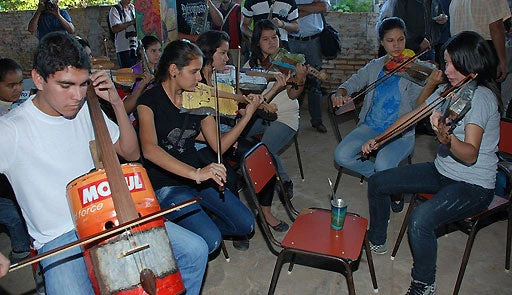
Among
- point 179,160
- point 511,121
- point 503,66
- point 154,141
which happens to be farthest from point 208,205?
point 503,66

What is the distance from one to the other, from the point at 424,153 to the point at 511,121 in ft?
5.63

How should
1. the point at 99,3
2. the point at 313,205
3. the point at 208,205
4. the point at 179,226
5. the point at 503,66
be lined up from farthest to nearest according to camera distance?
the point at 99,3 → the point at 503,66 → the point at 313,205 → the point at 208,205 → the point at 179,226

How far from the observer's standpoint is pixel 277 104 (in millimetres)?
3939

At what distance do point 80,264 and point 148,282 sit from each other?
55 cm

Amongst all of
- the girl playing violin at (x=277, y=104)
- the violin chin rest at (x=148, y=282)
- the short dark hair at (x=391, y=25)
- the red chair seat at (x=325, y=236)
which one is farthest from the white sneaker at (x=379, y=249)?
the violin chin rest at (x=148, y=282)

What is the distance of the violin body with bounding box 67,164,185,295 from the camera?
5.94 ft

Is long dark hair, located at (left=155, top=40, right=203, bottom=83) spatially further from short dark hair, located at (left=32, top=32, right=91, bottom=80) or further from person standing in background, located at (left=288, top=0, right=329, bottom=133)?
person standing in background, located at (left=288, top=0, right=329, bottom=133)

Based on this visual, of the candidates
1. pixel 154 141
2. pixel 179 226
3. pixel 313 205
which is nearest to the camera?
pixel 179 226

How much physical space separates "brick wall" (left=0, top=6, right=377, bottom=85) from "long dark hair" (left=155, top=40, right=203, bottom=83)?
4469 mm

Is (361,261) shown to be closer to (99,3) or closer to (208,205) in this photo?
(208,205)

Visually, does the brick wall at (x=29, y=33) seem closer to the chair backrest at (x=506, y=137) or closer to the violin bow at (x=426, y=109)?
the violin bow at (x=426, y=109)

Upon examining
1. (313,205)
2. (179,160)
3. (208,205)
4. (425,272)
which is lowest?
(313,205)

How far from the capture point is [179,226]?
256 centimetres

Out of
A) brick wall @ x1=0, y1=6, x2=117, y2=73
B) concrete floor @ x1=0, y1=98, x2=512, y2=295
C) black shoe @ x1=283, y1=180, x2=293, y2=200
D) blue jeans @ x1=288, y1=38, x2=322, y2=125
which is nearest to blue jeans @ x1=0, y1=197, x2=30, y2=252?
concrete floor @ x1=0, y1=98, x2=512, y2=295
